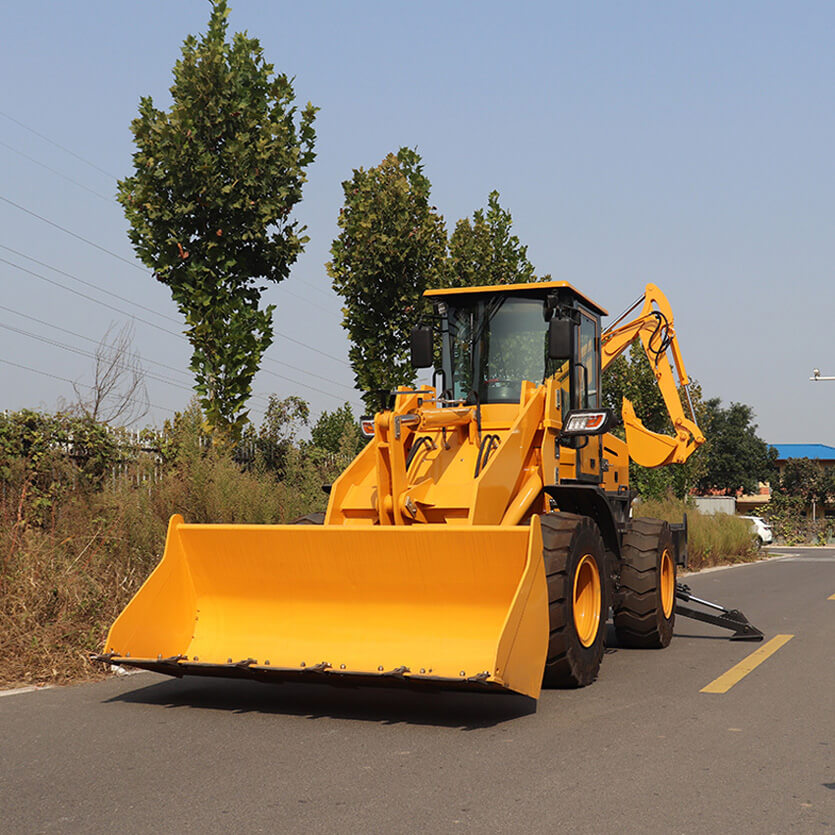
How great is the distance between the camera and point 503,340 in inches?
384

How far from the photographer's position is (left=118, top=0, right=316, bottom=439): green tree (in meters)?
14.3

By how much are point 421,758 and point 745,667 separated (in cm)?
435

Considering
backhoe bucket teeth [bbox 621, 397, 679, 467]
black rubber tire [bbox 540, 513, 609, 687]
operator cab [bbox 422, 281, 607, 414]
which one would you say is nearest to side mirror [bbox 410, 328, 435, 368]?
operator cab [bbox 422, 281, 607, 414]

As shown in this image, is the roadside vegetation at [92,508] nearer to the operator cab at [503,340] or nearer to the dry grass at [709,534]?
the operator cab at [503,340]

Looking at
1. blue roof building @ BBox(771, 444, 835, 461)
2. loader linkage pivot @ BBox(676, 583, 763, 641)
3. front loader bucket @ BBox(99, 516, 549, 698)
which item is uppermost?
blue roof building @ BBox(771, 444, 835, 461)

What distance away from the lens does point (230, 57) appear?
14.7 m

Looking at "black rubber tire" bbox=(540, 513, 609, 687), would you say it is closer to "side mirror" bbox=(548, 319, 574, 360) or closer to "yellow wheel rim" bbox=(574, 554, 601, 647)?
"yellow wheel rim" bbox=(574, 554, 601, 647)

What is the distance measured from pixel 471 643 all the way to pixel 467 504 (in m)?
1.53

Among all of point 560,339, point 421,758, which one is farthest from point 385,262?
point 421,758

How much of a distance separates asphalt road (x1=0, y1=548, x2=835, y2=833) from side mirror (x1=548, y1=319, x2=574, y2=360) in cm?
260

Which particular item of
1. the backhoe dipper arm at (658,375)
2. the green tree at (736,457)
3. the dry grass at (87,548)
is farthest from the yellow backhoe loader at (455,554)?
the green tree at (736,457)

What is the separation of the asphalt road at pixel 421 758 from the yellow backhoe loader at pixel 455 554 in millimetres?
352

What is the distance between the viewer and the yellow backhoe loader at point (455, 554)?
275 inches

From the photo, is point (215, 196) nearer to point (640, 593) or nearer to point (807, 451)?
point (640, 593)
